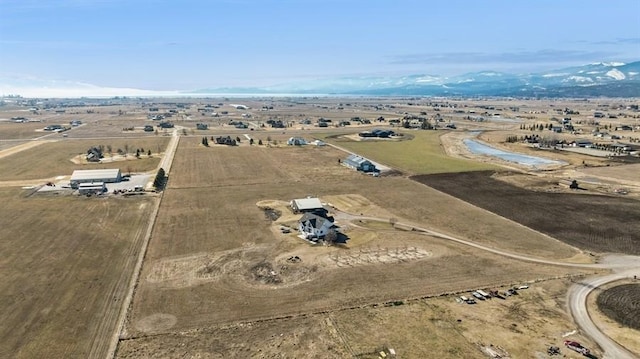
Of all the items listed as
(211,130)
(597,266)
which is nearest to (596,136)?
(597,266)

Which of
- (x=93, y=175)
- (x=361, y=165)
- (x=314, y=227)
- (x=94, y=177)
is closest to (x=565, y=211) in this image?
(x=314, y=227)

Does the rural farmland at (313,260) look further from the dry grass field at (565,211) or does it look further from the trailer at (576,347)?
the trailer at (576,347)

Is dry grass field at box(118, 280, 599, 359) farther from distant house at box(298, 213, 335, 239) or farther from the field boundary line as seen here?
distant house at box(298, 213, 335, 239)

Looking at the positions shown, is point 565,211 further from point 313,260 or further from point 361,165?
point 313,260

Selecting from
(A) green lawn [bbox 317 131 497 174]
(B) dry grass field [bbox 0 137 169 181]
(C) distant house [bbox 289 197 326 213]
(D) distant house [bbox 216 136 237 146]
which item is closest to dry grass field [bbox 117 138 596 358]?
(C) distant house [bbox 289 197 326 213]

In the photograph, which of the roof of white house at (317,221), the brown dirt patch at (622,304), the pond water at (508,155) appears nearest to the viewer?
the brown dirt patch at (622,304)

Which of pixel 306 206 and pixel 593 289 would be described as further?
pixel 306 206

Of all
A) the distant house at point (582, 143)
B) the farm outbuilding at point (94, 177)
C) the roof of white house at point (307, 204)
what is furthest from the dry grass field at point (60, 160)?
the distant house at point (582, 143)
